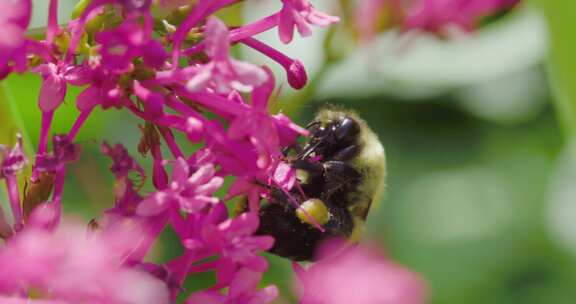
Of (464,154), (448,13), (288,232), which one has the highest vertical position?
(288,232)

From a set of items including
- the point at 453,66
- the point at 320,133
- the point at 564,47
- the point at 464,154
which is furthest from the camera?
the point at 464,154

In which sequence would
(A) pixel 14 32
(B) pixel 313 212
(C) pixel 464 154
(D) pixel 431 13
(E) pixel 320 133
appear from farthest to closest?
(C) pixel 464 154 < (D) pixel 431 13 < (E) pixel 320 133 < (B) pixel 313 212 < (A) pixel 14 32

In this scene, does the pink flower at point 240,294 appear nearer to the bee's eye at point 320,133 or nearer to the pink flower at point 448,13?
the bee's eye at point 320,133

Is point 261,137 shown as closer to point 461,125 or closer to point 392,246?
point 392,246

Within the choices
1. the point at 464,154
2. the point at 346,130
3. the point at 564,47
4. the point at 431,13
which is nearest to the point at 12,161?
the point at 346,130

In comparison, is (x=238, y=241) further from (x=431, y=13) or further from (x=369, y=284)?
(x=431, y=13)

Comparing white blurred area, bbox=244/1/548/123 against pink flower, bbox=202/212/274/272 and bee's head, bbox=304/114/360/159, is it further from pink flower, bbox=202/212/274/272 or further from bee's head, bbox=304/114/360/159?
pink flower, bbox=202/212/274/272

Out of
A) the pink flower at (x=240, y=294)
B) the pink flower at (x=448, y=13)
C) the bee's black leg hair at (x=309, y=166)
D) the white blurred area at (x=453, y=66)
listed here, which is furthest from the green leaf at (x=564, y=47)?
the pink flower at (x=448, y=13)
